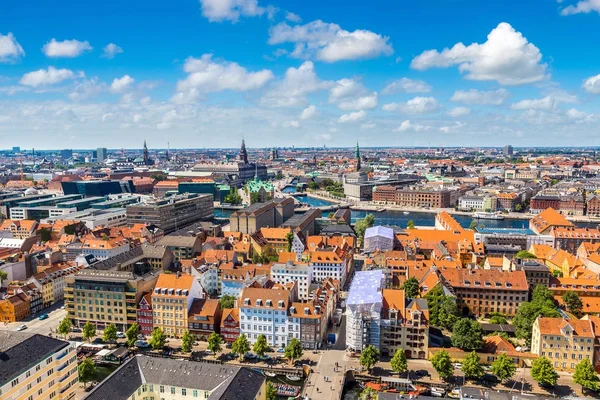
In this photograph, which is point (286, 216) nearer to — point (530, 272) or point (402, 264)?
point (402, 264)

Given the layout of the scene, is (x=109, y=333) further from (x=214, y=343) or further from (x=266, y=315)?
(x=266, y=315)

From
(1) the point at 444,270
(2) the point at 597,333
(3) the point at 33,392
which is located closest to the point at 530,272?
(1) the point at 444,270

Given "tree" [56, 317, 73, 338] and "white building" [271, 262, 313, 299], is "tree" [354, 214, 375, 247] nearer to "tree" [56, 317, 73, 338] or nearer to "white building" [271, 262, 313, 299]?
"white building" [271, 262, 313, 299]

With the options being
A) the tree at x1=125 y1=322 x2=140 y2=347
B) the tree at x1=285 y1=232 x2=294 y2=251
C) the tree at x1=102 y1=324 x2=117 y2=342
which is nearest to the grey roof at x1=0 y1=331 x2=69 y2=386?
the tree at x1=125 y1=322 x2=140 y2=347

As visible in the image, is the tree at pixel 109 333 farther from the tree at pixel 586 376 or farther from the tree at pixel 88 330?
the tree at pixel 586 376

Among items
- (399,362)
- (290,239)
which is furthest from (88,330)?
(290,239)

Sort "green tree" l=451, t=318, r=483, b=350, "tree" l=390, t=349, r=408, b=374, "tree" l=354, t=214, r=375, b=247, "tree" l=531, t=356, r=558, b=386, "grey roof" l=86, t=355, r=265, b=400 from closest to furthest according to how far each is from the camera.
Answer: "grey roof" l=86, t=355, r=265, b=400
"tree" l=531, t=356, r=558, b=386
"tree" l=390, t=349, r=408, b=374
"green tree" l=451, t=318, r=483, b=350
"tree" l=354, t=214, r=375, b=247
